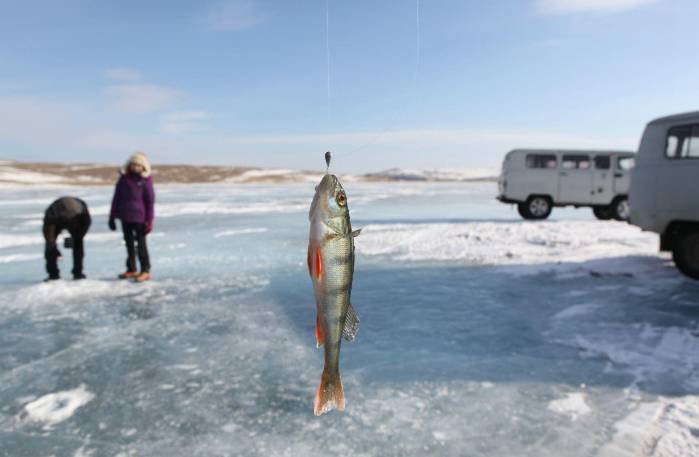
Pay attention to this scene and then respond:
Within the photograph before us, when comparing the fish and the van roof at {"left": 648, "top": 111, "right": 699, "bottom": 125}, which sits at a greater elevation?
the van roof at {"left": 648, "top": 111, "right": 699, "bottom": 125}

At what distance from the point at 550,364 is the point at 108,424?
377cm

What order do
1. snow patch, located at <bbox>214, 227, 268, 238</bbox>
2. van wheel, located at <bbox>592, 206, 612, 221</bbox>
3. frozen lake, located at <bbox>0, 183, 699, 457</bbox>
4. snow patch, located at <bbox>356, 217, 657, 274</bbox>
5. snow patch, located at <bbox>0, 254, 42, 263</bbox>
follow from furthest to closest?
1. van wheel, located at <bbox>592, 206, 612, 221</bbox>
2. snow patch, located at <bbox>214, 227, 268, 238</bbox>
3. snow patch, located at <bbox>356, 217, 657, 274</bbox>
4. snow patch, located at <bbox>0, 254, 42, 263</bbox>
5. frozen lake, located at <bbox>0, 183, 699, 457</bbox>

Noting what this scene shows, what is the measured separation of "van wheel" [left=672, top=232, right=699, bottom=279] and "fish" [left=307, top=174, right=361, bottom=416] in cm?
837

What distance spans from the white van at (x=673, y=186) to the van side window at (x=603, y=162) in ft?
28.1

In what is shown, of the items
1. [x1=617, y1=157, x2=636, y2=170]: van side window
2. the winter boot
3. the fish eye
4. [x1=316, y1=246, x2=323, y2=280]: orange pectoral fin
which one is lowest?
the winter boot

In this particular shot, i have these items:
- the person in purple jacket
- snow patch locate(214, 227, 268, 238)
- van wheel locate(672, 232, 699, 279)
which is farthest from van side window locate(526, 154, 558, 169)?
the person in purple jacket

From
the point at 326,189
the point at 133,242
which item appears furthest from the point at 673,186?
the point at 133,242

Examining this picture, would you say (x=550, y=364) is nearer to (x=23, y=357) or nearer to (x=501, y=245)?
(x=23, y=357)

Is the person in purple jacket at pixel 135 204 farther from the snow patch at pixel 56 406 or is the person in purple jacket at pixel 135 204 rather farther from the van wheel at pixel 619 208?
the van wheel at pixel 619 208

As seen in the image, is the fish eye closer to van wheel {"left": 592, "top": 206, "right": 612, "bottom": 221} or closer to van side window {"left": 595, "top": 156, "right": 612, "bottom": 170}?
van side window {"left": 595, "top": 156, "right": 612, "bottom": 170}

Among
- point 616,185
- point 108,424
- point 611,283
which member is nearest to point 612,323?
point 611,283

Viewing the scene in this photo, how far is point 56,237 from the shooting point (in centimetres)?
Answer: 772

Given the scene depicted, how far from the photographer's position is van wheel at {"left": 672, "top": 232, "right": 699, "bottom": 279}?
25.8 feet

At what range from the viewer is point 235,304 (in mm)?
6777
